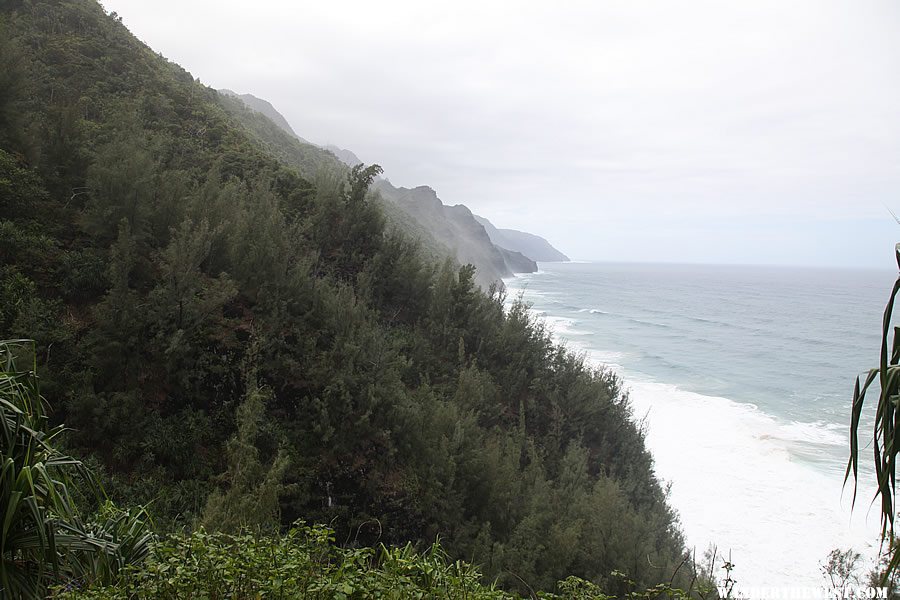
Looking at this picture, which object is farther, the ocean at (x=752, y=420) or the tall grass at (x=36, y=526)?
the ocean at (x=752, y=420)

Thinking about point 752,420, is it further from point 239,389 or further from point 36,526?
point 36,526

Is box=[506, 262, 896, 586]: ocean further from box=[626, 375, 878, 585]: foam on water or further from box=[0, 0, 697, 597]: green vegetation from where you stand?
box=[0, 0, 697, 597]: green vegetation

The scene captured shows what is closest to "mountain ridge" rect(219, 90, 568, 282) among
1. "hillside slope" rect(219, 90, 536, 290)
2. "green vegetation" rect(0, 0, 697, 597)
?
"hillside slope" rect(219, 90, 536, 290)

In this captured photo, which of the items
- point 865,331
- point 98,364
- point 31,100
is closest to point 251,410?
point 98,364

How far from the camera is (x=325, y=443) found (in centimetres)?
757

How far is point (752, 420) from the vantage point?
81.1ft

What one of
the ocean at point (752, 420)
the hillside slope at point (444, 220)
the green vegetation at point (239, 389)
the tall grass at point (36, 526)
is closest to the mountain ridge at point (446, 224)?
the hillside slope at point (444, 220)

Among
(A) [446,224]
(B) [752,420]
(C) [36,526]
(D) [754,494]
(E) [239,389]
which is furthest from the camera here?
(A) [446,224]

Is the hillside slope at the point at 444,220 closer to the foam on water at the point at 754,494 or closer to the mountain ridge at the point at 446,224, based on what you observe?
the mountain ridge at the point at 446,224

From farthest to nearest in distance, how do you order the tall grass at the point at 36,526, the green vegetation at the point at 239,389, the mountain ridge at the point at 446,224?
the mountain ridge at the point at 446,224 < the green vegetation at the point at 239,389 < the tall grass at the point at 36,526

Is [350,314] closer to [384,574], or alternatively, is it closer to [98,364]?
[98,364]

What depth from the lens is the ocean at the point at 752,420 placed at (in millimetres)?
14359

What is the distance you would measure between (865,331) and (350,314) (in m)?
59.8

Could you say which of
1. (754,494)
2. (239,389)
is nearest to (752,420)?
(754,494)
